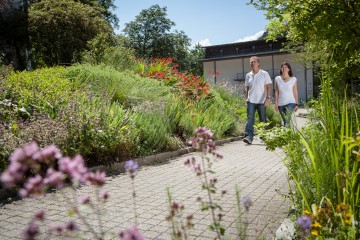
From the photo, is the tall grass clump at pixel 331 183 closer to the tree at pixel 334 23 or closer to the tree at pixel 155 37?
the tree at pixel 334 23

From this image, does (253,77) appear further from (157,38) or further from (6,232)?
(157,38)

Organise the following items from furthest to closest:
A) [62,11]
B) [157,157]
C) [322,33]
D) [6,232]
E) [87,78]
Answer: [62,11], [87,78], [157,157], [322,33], [6,232]

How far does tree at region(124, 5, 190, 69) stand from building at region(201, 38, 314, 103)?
1351 centimetres

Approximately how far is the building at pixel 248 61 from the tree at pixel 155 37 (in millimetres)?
13509

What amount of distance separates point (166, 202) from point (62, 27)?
2080cm

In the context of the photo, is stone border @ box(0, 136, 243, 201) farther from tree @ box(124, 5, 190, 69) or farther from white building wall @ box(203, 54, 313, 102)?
tree @ box(124, 5, 190, 69)

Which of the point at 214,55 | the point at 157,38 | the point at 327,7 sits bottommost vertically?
the point at 327,7

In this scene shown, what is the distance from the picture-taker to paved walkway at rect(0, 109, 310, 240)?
358 cm

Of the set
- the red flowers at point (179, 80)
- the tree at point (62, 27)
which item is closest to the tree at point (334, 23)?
the red flowers at point (179, 80)

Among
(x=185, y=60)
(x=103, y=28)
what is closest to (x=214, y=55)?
(x=185, y=60)

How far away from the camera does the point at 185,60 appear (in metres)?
61.3

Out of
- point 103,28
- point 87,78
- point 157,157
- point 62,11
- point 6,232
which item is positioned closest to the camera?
point 6,232

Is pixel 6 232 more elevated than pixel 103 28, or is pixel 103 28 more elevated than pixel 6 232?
pixel 103 28

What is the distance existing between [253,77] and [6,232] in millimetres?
7471
